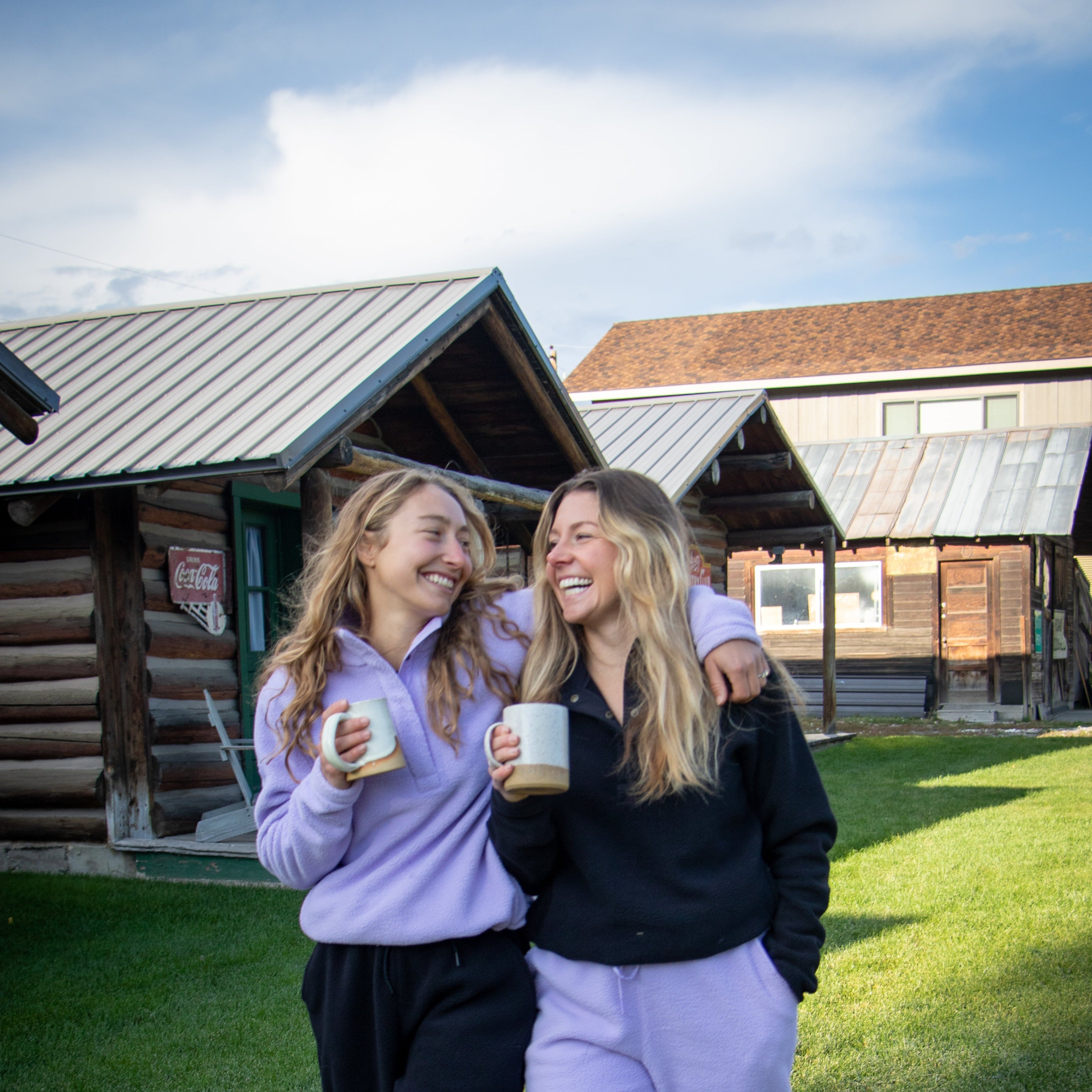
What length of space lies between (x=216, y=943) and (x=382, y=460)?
10.3 feet

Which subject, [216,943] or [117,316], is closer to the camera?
[216,943]

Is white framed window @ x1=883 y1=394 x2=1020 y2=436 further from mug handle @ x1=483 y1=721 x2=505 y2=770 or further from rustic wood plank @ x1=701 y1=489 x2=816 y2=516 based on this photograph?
mug handle @ x1=483 y1=721 x2=505 y2=770

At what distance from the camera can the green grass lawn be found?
13.8ft

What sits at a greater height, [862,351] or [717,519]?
[862,351]

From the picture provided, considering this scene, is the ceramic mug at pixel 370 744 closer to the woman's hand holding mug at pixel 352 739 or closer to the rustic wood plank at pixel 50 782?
the woman's hand holding mug at pixel 352 739

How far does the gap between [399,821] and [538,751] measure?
45 centimetres

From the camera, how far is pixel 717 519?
15.7 metres

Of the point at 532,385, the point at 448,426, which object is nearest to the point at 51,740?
the point at 448,426

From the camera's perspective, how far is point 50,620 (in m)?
7.61

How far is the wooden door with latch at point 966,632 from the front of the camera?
61.3ft

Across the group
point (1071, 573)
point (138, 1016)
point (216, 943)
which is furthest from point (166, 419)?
point (1071, 573)

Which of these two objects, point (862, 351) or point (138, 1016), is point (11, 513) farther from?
point (862, 351)

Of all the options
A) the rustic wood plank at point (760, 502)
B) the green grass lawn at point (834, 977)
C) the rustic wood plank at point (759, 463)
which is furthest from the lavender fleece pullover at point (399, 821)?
the rustic wood plank at point (760, 502)

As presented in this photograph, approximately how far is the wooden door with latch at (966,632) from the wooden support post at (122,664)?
14872 millimetres
